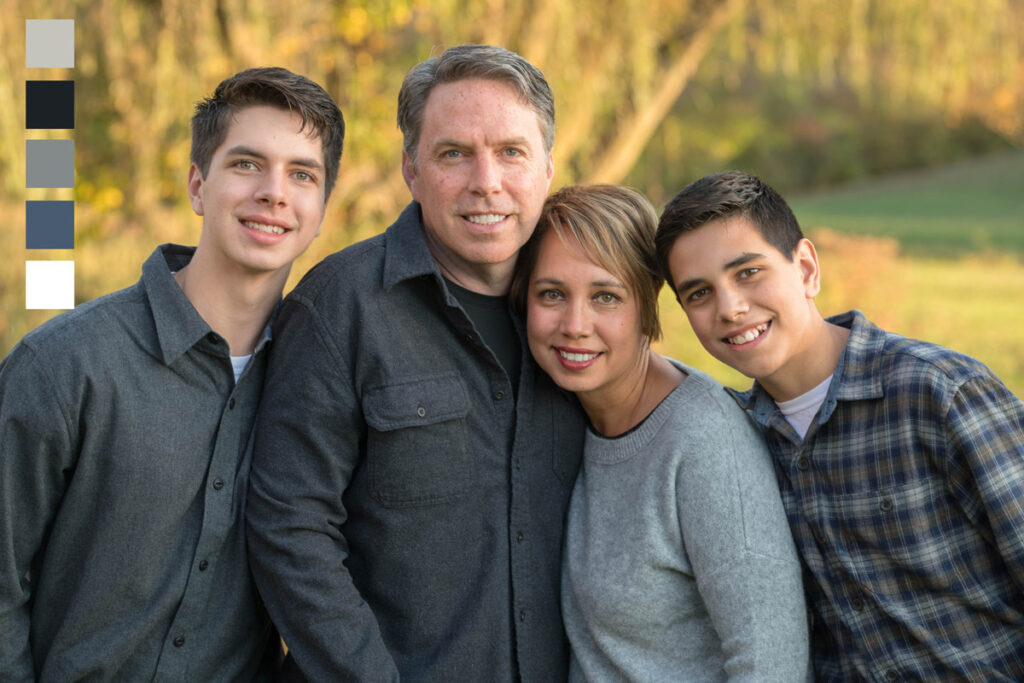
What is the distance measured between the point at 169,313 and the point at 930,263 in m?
16.2

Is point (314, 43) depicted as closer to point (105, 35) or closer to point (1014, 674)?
point (105, 35)

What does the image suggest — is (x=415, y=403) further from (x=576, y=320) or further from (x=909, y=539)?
(x=909, y=539)

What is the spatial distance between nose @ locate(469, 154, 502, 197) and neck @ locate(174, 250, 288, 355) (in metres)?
0.55

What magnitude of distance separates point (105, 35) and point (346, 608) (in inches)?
175

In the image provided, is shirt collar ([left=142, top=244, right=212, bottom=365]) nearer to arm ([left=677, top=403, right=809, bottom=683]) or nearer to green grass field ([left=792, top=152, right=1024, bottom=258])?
arm ([left=677, top=403, right=809, bottom=683])

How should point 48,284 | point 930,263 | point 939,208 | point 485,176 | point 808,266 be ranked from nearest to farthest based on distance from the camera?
point 485,176, point 808,266, point 48,284, point 930,263, point 939,208

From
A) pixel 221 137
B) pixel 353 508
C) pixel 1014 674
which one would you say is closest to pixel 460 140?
pixel 221 137

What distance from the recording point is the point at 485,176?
2.20m

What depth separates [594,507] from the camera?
7.38ft

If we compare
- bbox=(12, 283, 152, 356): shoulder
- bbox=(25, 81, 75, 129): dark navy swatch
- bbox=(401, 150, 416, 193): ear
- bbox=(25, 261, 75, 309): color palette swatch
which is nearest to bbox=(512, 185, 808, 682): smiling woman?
bbox=(401, 150, 416, 193): ear

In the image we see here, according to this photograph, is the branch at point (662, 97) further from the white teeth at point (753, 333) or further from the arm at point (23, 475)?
the arm at point (23, 475)

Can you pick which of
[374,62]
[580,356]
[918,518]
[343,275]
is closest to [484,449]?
[580,356]

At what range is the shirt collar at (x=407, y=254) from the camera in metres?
2.18

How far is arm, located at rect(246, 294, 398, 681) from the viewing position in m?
2.03
